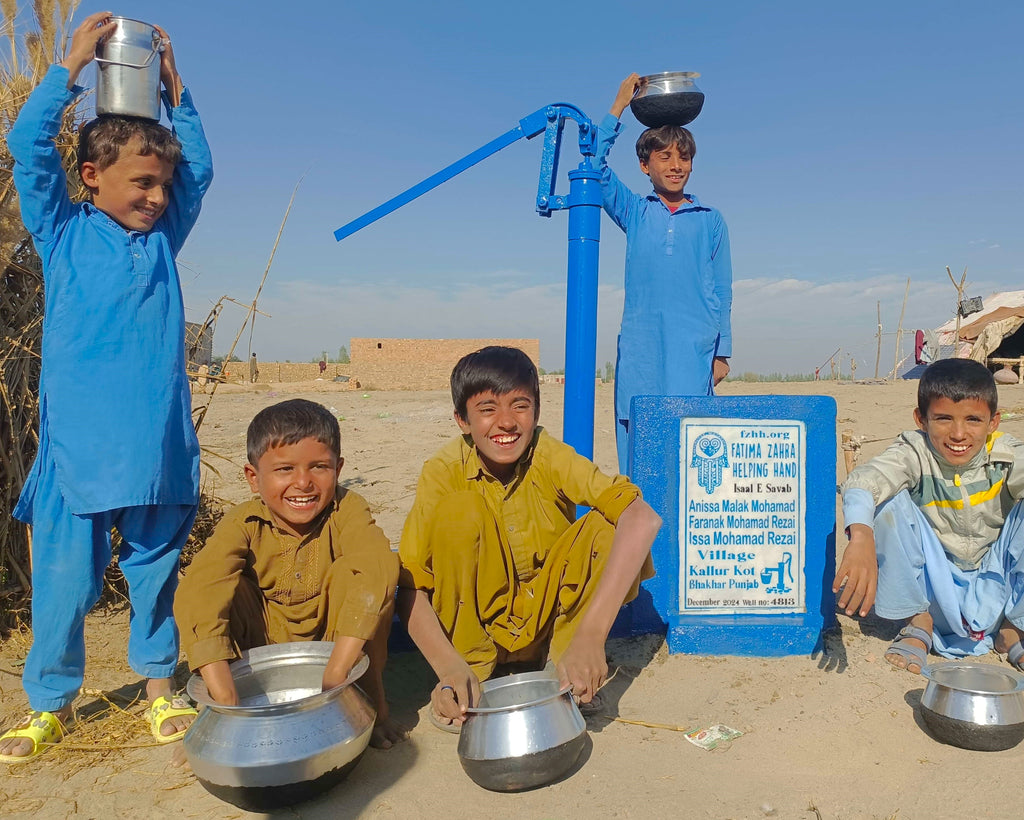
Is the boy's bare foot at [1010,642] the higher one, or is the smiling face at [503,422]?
the smiling face at [503,422]

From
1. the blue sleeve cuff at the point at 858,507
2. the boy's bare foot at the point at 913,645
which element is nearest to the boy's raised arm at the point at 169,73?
the blue sleeve cuff at the point at 858,507

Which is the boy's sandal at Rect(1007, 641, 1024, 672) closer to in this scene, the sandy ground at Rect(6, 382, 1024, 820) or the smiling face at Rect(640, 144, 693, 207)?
the sandy ground at Rect(6, 382, 1024, 820)

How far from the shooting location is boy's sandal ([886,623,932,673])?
267 centimetres

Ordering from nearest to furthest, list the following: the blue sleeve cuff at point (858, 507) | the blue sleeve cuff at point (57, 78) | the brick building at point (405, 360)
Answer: the blue sleeve cuff at point (57, 78)
the blue sleeve cuff at point (858, 507)
the brick building at point (405, 360)

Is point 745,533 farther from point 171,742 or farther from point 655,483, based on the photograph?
point 171,742

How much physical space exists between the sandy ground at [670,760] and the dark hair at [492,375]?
1.07 m

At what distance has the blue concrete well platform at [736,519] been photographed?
2.85 meters

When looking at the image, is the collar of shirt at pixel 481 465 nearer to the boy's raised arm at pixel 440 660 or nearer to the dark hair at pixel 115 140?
the boy's raised arm at pixel 440 660

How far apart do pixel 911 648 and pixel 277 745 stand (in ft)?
7.27

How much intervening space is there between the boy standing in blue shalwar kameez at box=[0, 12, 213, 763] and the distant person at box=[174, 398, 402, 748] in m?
0.33

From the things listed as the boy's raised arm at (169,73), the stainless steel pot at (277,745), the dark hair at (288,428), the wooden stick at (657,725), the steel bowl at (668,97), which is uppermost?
the steel bowl at (668,97)

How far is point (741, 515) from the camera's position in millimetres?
2891

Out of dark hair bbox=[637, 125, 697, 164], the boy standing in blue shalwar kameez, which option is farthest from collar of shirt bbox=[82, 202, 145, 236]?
dark hair bbox=[637, 125, 697, 164]

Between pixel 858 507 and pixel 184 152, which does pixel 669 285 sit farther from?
pixel 184 152
